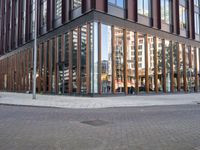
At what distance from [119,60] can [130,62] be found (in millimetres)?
1901

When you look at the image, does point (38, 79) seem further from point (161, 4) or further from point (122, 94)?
point (161, 4)

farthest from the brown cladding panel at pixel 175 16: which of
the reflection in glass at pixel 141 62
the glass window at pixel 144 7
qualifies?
the reflection in glass at pixel 141 62

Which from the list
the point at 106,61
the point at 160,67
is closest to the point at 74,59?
the point at 106,61

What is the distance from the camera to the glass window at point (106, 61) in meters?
24.6

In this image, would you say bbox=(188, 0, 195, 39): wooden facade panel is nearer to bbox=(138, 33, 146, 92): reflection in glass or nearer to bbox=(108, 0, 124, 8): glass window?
bbox=(138, 33, 146, 92): reflection in glass

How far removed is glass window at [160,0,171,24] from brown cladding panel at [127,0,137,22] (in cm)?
645

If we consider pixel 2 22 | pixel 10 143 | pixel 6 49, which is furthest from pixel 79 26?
pixel 2 22

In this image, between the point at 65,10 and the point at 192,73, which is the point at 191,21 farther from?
the point at 65,10

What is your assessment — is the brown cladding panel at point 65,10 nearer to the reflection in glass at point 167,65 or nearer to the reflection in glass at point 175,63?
the reflection in glass at point 167,65

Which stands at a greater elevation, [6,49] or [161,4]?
[161,4]

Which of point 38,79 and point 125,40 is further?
point 38,79

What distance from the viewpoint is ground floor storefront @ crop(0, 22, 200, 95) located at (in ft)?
80.6

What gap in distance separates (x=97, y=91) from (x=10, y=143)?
18.1m

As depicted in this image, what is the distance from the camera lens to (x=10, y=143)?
598 centimetres
